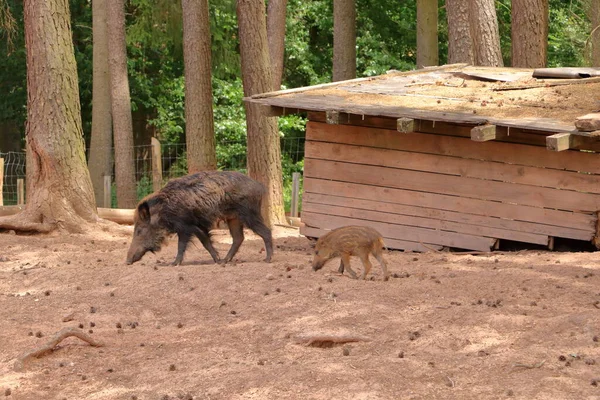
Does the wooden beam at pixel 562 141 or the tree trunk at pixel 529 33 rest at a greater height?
the tree trunk at pixel 529 33

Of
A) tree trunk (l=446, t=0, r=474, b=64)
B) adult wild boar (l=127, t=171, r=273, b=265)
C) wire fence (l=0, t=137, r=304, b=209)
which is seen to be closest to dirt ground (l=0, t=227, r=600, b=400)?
adult wild boar (l=127, t=171, r=273, b=265)

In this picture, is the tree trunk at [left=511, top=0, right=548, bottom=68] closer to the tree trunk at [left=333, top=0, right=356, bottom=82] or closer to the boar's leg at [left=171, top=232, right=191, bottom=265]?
the tree trunk at [left=333, top=0, right=356, bottom=82]

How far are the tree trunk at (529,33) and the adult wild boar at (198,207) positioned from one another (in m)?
8.07

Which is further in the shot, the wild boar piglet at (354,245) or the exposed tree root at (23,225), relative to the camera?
the exposed tree root at (23,225)

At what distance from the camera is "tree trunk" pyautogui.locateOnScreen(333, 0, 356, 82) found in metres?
24.5

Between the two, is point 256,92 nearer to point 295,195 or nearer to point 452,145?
point 295,195

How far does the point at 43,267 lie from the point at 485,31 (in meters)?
9.90

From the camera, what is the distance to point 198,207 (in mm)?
12078

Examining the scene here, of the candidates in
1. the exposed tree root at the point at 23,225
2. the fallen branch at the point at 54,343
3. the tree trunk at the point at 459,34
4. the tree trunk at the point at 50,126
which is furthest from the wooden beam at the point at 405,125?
the tree trunk at the point at 459,34

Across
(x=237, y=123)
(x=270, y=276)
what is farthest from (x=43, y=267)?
(x=237, y=123)

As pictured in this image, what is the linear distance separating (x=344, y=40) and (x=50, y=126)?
1096cm

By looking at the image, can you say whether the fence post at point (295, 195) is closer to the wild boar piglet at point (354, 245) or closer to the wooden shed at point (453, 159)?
the wooden shed at point (453, 159)

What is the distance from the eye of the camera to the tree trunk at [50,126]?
1533 cm

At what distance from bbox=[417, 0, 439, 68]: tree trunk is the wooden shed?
27.2ft
